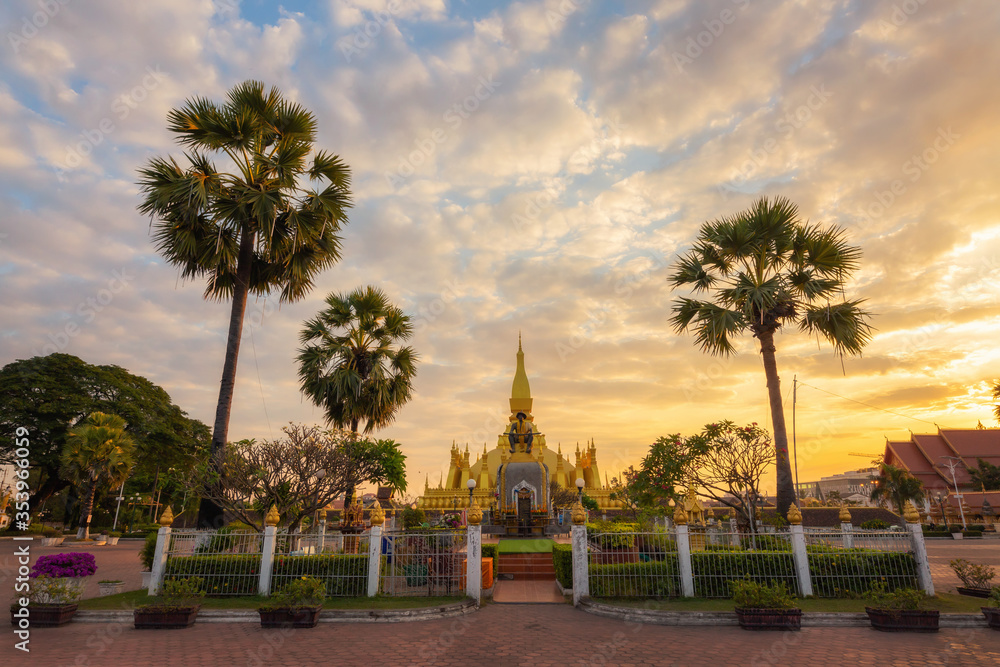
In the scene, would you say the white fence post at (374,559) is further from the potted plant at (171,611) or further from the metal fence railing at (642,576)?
the metal fence railing at (642,576)

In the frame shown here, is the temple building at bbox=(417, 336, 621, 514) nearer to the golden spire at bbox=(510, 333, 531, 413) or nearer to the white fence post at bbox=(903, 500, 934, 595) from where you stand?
the golden spire at bbox=(510, 333, 531, 413)

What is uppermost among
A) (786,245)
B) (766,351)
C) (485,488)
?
(786,245)

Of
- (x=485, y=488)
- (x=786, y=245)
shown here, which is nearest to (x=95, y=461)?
(x=485, y=488)

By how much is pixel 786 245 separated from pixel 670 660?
13375 mm

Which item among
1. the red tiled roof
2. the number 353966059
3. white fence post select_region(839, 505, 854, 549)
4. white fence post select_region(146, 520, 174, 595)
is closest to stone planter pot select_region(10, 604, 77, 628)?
the number 353966059

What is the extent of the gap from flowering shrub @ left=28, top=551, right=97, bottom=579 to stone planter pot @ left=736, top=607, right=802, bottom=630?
1223 cm

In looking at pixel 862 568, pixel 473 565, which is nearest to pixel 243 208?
pixel 473 565

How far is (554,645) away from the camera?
8516 mm

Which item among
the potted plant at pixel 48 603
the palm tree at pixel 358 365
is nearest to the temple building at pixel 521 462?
the palm tree at pixel 358 365

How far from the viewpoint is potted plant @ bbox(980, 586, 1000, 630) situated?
9266mm

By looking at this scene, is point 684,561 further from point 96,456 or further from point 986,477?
point 986,477

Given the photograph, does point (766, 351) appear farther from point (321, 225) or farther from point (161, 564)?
point (161, 564)

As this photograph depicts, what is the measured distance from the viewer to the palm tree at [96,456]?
1097 inches

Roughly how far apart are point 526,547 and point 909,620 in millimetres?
11936
